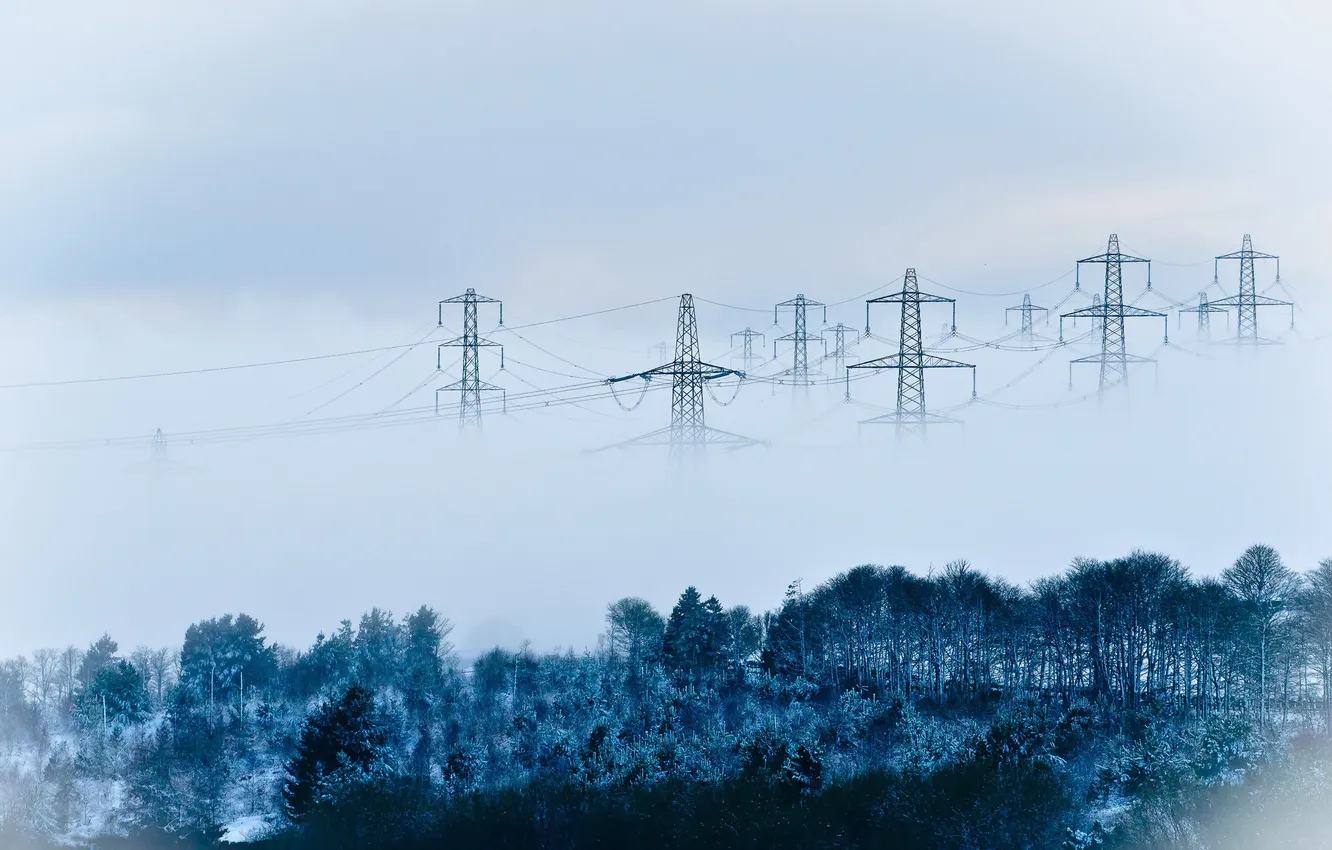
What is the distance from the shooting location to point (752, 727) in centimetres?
3284

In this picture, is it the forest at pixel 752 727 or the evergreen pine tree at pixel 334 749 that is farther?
the evergreen pine tree at pixel 334 749

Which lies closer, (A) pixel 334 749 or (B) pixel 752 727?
(A) pixel 334 749

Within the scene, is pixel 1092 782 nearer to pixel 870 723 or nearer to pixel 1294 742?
pixel 1294 742

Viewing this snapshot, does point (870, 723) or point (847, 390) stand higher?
point (847, 390)

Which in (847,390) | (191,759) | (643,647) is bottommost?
(191,759)

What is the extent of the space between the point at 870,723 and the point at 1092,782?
8.90 meters

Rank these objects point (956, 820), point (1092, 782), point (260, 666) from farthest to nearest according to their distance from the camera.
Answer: point (260, 666)
point (1092, 782)
point (956, 820)

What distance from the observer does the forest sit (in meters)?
24.1

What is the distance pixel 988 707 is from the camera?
34.6m

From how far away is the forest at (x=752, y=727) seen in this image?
24078mm

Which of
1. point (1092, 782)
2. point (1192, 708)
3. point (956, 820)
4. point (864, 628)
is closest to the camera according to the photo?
point (956, 820)

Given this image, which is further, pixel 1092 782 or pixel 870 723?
pixel 870 723

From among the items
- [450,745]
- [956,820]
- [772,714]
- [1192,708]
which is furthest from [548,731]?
[1192,708]

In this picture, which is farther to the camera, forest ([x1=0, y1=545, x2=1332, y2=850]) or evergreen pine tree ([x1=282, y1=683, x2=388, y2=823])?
evergreen pine tree ([x1=282, y1=683, x2=388, y2=823])
